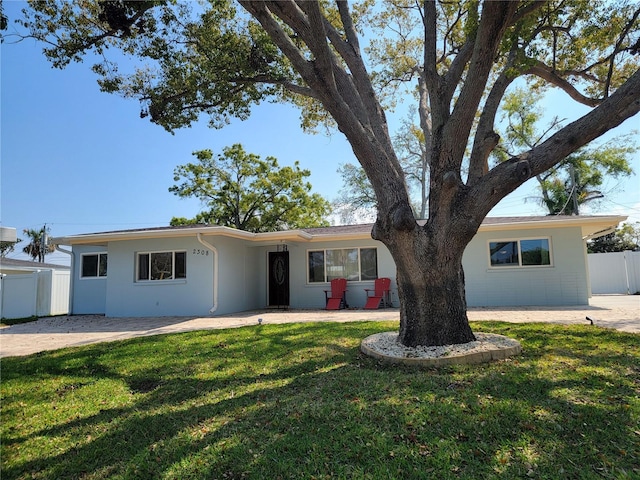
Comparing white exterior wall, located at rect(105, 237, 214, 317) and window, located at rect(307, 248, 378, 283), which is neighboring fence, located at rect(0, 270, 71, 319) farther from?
window, located at rect(307, 248, 378, 283)

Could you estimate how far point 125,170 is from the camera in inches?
713

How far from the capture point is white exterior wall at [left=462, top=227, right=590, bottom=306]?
11.0 m

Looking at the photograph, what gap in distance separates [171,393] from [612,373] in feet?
15.7

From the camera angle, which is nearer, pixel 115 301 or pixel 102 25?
pixel 102 25

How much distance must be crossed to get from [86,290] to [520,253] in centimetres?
1475

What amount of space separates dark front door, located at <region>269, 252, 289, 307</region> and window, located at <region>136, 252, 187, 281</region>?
3.52 m

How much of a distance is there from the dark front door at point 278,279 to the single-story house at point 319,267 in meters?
0.91

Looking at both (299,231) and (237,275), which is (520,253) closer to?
(299,231)

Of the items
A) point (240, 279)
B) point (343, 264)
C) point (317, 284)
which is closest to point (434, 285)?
point (343, 264)

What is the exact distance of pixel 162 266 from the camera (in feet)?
38.2

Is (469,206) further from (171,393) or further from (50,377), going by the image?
(50,377)

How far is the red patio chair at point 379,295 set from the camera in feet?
38.6

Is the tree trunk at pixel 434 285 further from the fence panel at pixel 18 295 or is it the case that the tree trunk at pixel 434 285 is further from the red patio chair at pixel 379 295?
the fence panel at pixel 18 295

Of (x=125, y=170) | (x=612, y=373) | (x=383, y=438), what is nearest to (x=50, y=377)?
(x=383, y=438)
